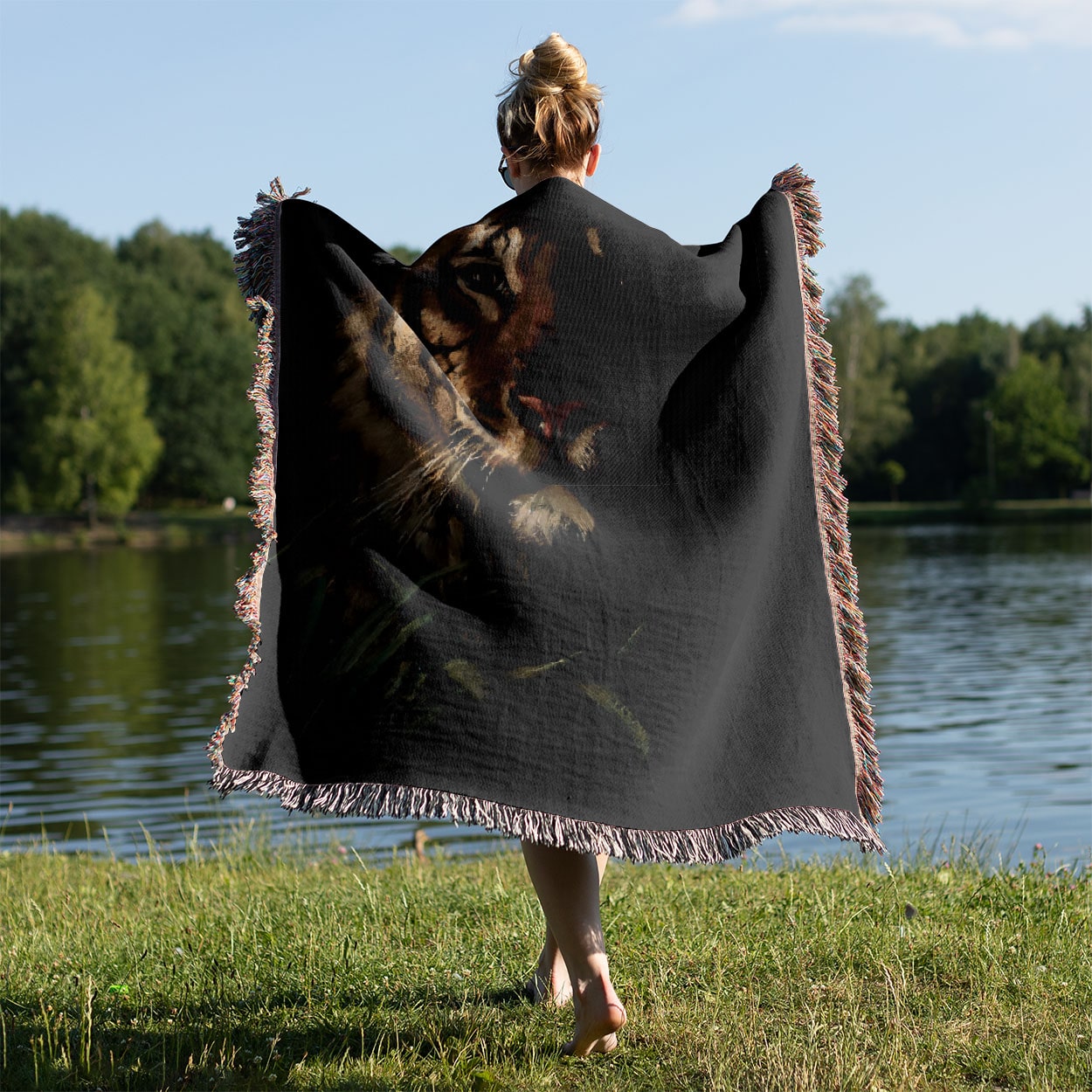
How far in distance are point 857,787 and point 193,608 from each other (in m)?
22.9

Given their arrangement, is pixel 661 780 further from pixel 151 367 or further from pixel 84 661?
pixel 151 367

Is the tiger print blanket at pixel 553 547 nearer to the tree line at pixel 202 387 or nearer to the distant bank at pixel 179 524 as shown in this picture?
the distant bank at pixel 179 524

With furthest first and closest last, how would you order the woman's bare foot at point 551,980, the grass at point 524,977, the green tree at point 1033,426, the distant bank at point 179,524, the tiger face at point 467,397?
1. the green tree at point 1033,426
2. the distant bank at point 179,524
3. the woman's bare foot at point 551,980
4. the tiger face at point 467,397
5. the grass at point 524,977

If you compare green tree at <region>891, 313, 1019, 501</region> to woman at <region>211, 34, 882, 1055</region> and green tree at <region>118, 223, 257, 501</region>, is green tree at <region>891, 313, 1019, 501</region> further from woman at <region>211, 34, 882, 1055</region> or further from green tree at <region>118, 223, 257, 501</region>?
woman at <region>211, 34, 882, 1055</region>

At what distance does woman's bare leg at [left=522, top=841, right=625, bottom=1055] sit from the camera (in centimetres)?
275

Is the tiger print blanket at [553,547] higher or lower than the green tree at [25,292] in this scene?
lower

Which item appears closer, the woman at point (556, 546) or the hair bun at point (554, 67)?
the woman at point (556, 546)

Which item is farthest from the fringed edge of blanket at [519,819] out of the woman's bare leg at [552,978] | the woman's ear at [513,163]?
the woman's ear at [513,163]

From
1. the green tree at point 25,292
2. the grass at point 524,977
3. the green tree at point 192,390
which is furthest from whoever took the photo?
the green tree at point 192,390

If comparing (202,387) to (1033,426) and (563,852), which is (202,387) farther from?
(563,852)

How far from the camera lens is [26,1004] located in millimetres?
3268

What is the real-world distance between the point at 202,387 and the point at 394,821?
164 ft

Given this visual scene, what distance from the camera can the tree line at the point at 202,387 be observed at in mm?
49656

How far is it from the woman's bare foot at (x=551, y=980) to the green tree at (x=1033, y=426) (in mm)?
66057
